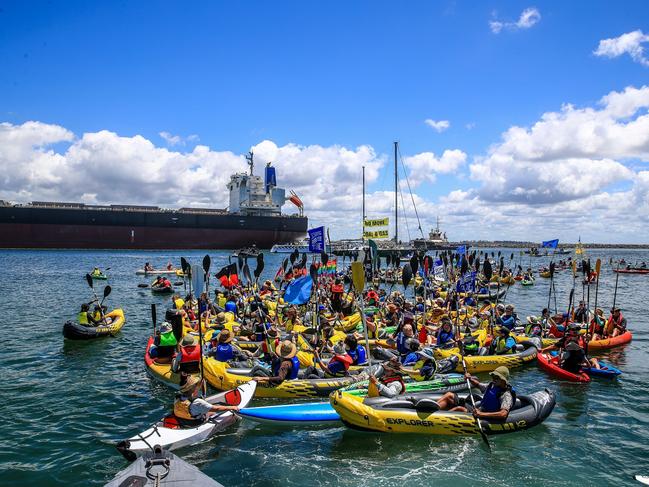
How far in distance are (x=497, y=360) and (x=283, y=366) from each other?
292 inches

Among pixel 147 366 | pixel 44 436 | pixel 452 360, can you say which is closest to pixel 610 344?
pixel 452 360

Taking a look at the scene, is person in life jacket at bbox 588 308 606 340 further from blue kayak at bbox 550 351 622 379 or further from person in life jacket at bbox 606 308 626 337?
blue kayak at bbox 550 351 622 379

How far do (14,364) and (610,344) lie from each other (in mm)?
21791

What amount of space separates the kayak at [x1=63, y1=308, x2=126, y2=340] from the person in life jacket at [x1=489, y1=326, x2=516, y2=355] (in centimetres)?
1525

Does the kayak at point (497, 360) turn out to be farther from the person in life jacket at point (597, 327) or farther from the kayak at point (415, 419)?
the kayak at point (415, 419)

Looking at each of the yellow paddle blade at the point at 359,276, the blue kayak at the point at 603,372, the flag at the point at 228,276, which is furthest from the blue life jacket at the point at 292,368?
the flag at the point at 228,276

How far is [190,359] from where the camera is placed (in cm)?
1251

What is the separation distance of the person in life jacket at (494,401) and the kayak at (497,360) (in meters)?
4.14

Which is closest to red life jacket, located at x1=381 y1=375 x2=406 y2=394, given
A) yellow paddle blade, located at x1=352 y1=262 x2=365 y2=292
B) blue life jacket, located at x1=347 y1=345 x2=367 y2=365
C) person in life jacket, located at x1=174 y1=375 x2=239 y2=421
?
yellow paddle blade, located at x1=352 y1=262 x2=365 y2=292

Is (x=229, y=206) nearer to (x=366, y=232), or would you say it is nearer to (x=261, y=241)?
(x=261, y=241)

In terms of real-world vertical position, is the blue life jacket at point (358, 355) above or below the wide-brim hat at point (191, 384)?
below

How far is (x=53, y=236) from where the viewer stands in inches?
2948

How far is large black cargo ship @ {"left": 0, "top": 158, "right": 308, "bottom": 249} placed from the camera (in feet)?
241

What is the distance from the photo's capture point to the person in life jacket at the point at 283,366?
1212cm
